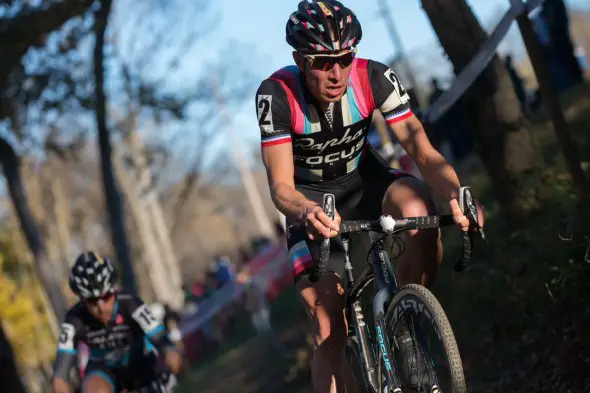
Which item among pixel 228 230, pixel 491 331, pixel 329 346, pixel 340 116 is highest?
pixel 340 116

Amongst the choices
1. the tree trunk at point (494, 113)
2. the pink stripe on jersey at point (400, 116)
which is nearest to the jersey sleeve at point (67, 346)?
the pink stripe on jersey at point (400, 116)

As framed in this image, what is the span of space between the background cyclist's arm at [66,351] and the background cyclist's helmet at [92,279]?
326mm

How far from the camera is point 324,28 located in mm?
4828

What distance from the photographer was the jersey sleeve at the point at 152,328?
7.38 m

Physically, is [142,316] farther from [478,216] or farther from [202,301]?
[202,301]

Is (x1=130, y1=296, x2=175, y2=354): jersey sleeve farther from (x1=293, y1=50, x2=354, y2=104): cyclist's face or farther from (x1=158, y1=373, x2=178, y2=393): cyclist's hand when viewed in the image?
(x1=293, y1=50, x2=354, y2=104): cyclist's face

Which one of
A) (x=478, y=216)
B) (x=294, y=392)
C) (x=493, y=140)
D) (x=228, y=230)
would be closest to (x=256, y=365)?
(x=294, y=392)

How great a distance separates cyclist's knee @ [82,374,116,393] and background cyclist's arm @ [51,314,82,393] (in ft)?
0.58

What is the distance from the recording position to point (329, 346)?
213 inches

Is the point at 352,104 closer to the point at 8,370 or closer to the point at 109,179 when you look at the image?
the point at 8,370

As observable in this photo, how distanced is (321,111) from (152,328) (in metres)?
2.92

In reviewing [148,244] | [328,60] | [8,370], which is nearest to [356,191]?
[328,60]

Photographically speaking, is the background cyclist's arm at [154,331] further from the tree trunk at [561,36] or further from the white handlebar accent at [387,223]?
the tree trunk at [561,36]

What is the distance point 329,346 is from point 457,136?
10.0 metres
